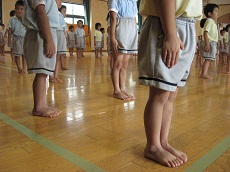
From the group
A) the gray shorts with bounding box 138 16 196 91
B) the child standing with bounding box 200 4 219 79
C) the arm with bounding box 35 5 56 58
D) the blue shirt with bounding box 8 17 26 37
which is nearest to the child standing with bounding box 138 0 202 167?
the gray shorts with bounding box 138 16 196 91

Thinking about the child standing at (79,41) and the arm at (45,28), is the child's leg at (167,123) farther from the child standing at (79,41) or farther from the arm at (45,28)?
the child standing at (79,41)

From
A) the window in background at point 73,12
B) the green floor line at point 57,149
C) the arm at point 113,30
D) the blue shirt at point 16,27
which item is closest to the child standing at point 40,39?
the green floor line at point 57,149

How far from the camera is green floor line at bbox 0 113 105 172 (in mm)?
1086

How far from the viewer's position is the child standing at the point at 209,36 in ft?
12.4

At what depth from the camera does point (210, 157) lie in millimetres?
1188

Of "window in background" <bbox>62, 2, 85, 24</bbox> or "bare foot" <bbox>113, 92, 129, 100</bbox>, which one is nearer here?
"bare foot" <bbox>113, 92, 129, 100</bbox>

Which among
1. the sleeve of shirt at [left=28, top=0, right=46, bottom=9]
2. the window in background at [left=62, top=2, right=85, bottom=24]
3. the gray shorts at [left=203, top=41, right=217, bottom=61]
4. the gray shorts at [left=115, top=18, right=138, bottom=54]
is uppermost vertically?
the window in background at [left=62, top=2, right=85, bottom=24]

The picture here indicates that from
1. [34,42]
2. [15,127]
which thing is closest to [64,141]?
[15,127]

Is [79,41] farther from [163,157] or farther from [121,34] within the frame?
[163,157]

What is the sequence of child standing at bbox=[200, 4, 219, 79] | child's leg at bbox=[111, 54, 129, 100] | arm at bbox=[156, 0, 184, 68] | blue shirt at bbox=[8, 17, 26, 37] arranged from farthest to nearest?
blue shirt at bbox=[8, 17, 26, 37] < child standing at bbox=[200, 4, 219, 79] < child's leg at bbox=[111, 54, 129, 100] < arm at bbox=[156, 0, 184, 68]

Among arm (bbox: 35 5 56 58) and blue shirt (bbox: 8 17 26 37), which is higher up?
blue shirt (bbox: 8 17 26 37)

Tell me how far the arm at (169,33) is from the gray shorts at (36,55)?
1.00 metres

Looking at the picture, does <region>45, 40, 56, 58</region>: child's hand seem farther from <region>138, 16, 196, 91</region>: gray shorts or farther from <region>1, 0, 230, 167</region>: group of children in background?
<region>138, 16, 196, 91</region>: gray shorts

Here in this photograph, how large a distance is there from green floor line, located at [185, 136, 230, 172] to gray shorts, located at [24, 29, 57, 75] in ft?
3.81
